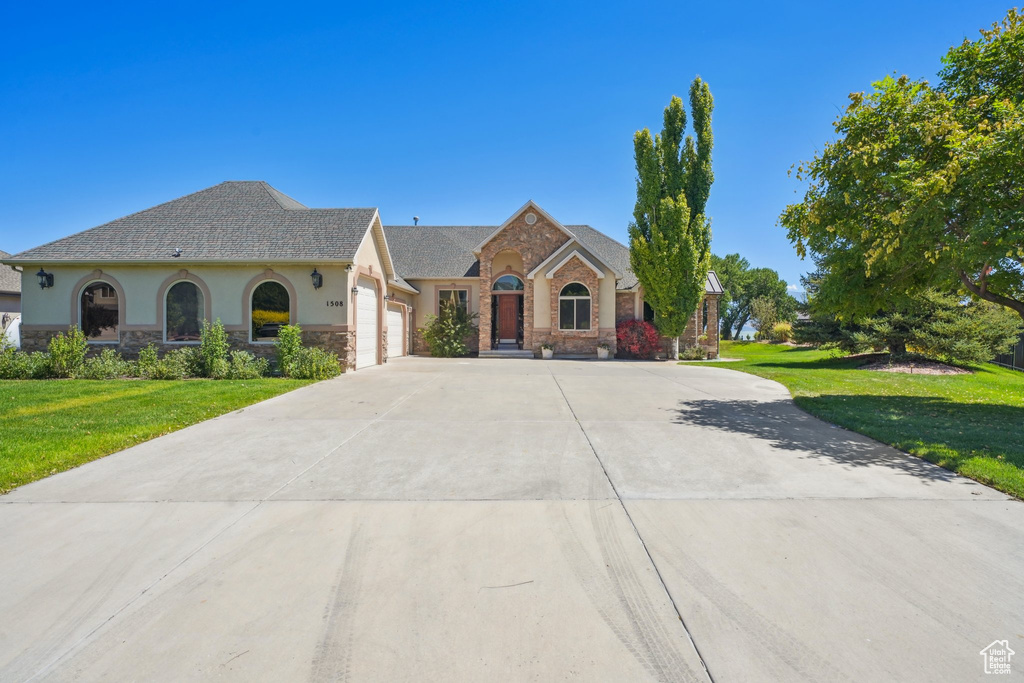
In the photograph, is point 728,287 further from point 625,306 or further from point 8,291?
point 8,291

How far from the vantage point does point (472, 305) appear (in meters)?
25.1

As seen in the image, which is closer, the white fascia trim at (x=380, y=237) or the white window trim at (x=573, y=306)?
the white fascia trim at (x=380, y=237)

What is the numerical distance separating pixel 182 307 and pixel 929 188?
731 inches

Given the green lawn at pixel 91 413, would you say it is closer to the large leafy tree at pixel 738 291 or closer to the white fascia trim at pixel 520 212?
the white fascia trim at pixel 520 212

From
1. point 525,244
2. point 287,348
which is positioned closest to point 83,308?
Result: point 287,348

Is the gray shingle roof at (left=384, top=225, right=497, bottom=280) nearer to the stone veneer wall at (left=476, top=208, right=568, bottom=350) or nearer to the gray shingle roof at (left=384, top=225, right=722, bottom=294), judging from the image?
the gray shingle roof at (left=384, top=225, right=722, bottom=294)

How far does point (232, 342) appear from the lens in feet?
51.3

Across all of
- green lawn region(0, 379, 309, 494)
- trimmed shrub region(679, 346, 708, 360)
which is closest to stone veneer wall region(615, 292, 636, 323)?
trimmed shrub region(679, 346, 708, 360)

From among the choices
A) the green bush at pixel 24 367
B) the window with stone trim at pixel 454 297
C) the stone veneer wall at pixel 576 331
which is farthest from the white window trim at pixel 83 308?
the stone veneer wall at pixel 576 331

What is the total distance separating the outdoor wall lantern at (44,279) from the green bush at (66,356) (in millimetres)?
2844

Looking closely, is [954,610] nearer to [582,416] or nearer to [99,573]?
[99,573]

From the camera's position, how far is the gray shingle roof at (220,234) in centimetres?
1555

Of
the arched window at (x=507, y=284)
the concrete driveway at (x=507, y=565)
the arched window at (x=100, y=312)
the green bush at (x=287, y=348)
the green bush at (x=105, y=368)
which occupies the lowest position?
the concrete driveway at (x=507, y=565)

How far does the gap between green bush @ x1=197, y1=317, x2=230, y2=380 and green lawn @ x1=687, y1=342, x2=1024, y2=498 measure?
1446cm
